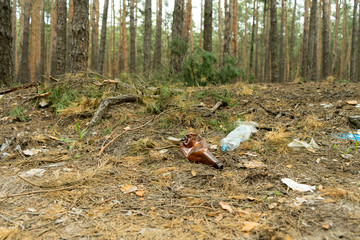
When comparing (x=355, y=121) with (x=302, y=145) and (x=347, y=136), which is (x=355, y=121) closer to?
(x=347, y=136)

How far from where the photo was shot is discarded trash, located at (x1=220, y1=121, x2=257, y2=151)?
265 centimetres

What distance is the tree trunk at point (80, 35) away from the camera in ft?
16.4

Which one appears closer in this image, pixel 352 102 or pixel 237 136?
pixel 237 136

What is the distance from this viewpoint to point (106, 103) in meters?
3.67

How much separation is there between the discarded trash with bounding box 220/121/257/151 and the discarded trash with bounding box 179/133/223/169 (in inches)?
12.0

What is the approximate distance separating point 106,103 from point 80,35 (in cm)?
220

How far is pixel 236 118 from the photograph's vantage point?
3467 millimetres

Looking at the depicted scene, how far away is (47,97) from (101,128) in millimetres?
1555

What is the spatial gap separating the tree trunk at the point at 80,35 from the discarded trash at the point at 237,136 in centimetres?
361

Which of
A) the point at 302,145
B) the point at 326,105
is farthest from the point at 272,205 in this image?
the point at 326,105

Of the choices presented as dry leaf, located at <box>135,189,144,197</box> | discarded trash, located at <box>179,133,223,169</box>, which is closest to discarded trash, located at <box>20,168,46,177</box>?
dry leaf, located at <box>135,189,144,197</box>

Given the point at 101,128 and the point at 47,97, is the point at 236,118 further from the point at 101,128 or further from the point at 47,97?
the point at 47,97

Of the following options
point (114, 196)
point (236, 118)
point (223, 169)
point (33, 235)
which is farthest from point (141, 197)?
point (236, 118)

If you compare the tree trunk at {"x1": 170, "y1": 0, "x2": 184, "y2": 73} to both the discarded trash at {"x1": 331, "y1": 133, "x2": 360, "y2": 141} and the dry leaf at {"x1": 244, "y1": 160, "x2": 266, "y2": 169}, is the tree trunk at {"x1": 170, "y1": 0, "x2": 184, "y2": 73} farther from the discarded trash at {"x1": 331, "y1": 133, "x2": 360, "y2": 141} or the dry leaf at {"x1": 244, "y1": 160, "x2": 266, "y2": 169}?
the dry leaf at {"x1": 244, "y1": 160, "x2": 266, "y2": 169}
